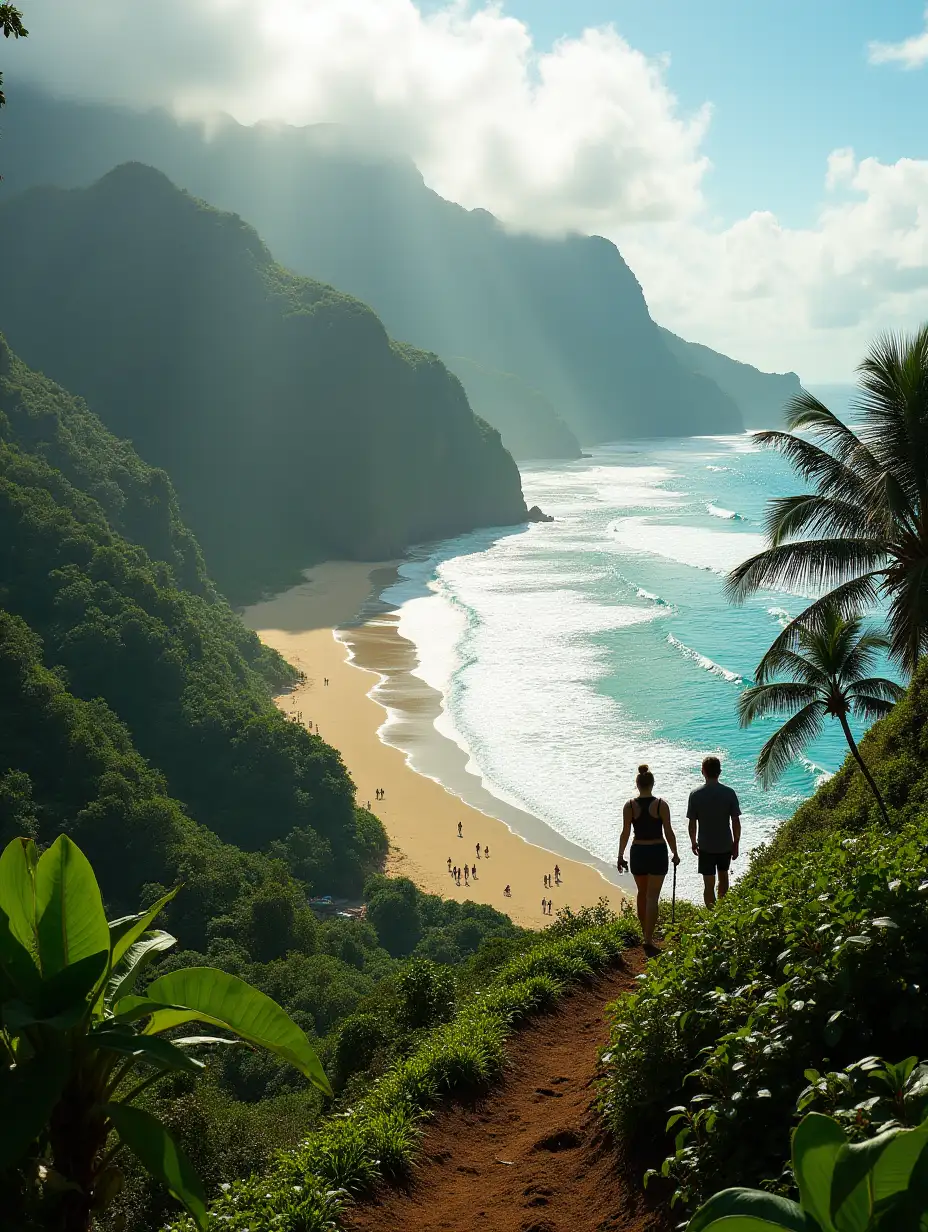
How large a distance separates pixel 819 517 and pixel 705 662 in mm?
30015

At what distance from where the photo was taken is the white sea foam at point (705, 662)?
41.0m

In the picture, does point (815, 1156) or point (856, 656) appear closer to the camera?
point (815, 1156)

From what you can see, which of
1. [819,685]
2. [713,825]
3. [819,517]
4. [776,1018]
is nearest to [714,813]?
[713,825]

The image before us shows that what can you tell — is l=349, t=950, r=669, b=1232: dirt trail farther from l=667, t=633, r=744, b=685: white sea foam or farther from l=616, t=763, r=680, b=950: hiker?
l=667, t=633, r=744, b=685: white sea foam

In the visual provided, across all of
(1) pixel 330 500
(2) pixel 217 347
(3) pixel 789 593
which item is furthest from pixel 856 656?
(2) pixel 217 347

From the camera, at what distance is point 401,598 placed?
6159 cm

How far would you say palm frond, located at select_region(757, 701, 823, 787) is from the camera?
13000mm

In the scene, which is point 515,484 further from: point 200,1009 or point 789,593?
point 200,1009

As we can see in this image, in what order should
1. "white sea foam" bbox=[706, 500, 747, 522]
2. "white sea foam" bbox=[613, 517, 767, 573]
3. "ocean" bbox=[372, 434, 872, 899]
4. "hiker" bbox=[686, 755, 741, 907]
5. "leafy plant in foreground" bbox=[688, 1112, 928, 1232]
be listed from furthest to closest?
"white sea foam" bbox=[706, 500, 747, 522] < "white sea foam" bbox=[613, 517, 767, 573] < "ocean" bbox=[372, 434, 872, 899] < "hiker" bbox=[686, 755, 741, 907] < "leafy plant in foreground" bbox=[688, 1112, 928, 1232]

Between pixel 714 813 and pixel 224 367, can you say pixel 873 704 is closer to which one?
pixel 714 813

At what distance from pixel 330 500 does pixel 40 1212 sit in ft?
265

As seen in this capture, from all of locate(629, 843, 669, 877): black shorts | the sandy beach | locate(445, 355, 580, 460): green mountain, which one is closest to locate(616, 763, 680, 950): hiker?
locate(629, 843, 669, 877): black shorts

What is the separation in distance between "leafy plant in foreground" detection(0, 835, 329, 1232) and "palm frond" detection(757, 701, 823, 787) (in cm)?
1082

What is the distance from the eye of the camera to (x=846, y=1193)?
5.61ft
